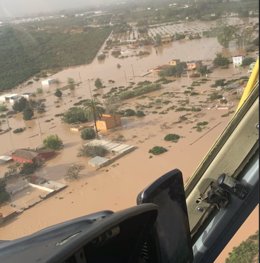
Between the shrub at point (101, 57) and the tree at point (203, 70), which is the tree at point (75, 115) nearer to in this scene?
the shrub at point (101, 57)

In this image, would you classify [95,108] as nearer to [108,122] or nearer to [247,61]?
[108,122]

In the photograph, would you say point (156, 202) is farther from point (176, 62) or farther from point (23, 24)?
point (23, 24)

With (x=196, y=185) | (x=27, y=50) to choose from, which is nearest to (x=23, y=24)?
(x=27, y=50)

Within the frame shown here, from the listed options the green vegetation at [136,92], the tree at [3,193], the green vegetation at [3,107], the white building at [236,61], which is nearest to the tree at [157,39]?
the green vegetation at [136,92]

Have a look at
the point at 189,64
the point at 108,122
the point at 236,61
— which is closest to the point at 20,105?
the point at 108,122

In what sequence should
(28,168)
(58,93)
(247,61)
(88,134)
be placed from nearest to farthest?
(247,61)
(28,168)
(88,134)
(58,93)

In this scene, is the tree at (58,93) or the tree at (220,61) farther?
the tree at (58,93)
